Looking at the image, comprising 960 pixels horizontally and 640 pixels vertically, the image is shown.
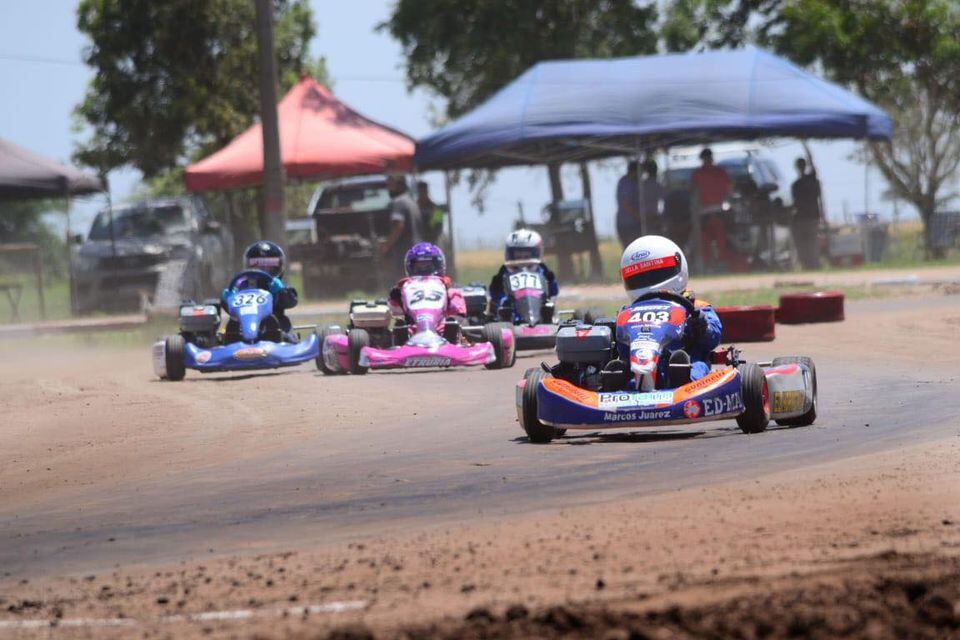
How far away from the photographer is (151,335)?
22266 millimetres

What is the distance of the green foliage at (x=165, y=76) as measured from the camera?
35.8m

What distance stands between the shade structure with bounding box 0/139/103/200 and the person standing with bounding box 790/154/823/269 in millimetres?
10353

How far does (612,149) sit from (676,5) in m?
8.28

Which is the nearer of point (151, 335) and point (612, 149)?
point (151, 335)

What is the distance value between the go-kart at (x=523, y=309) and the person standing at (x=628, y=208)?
9.55m

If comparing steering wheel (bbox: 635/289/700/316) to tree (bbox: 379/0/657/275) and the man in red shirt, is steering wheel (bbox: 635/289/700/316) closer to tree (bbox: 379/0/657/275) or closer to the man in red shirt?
the man in red shirt

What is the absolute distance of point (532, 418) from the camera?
31.0 ft

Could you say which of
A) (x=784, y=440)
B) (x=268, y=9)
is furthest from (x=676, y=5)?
(x=784, y=440)

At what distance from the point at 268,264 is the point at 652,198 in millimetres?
10394

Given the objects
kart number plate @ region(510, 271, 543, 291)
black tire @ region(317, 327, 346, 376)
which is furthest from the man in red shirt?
black tire @ region(317, 327, 346, 376)

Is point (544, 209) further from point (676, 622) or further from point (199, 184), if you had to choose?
point (676, 622)

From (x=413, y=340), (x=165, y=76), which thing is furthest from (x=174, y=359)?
(x=165, y=76)

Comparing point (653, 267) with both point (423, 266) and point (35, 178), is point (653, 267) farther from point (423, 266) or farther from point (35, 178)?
point (35, 178)

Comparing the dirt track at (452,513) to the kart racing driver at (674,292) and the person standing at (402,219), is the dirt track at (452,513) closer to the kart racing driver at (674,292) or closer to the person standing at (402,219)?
the kart racing driver at (674,292)
